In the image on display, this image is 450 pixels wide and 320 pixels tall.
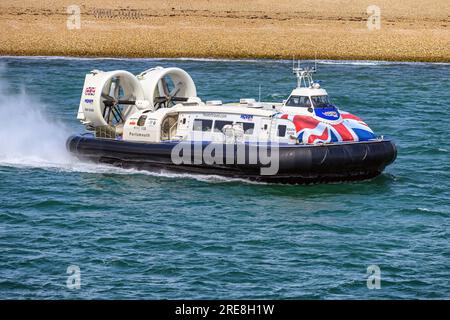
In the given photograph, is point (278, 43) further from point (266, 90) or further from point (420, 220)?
point (420, 220)

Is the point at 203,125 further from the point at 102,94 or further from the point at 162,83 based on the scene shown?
the point at 162,83

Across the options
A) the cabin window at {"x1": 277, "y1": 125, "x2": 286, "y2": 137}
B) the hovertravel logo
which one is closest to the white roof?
the cabin window at {"x1": 277, "y1": 125, "x2": 286, "y2": 137}

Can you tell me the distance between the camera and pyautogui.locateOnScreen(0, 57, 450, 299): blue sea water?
16578 millimetres

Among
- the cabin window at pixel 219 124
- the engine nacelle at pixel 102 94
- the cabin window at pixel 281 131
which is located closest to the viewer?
the cabin window at pixel 281 131

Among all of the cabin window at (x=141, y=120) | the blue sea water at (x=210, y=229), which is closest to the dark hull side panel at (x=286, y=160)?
the blue sea water at (x=210, y=229)

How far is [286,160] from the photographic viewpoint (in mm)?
22281

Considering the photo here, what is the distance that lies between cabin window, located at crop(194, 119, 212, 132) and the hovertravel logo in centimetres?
13

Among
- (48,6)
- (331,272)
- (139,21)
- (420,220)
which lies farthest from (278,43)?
(331,272)

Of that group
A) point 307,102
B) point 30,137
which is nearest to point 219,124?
point 307,102

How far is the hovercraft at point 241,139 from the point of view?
22375mm

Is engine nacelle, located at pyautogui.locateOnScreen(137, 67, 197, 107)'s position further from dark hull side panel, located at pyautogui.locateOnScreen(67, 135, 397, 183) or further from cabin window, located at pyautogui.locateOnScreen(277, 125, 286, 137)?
cabin window, located at pyautogui.locateOnScreen(277, 125, 286, 137)

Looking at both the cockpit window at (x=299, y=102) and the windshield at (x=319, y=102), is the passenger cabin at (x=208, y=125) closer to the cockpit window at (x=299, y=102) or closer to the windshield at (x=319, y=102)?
the cockpit window at (x=299, y=102)

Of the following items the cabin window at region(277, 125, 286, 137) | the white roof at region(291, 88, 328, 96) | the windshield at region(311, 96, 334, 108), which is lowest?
the cabin window at region(277, 125, 286, 137)
